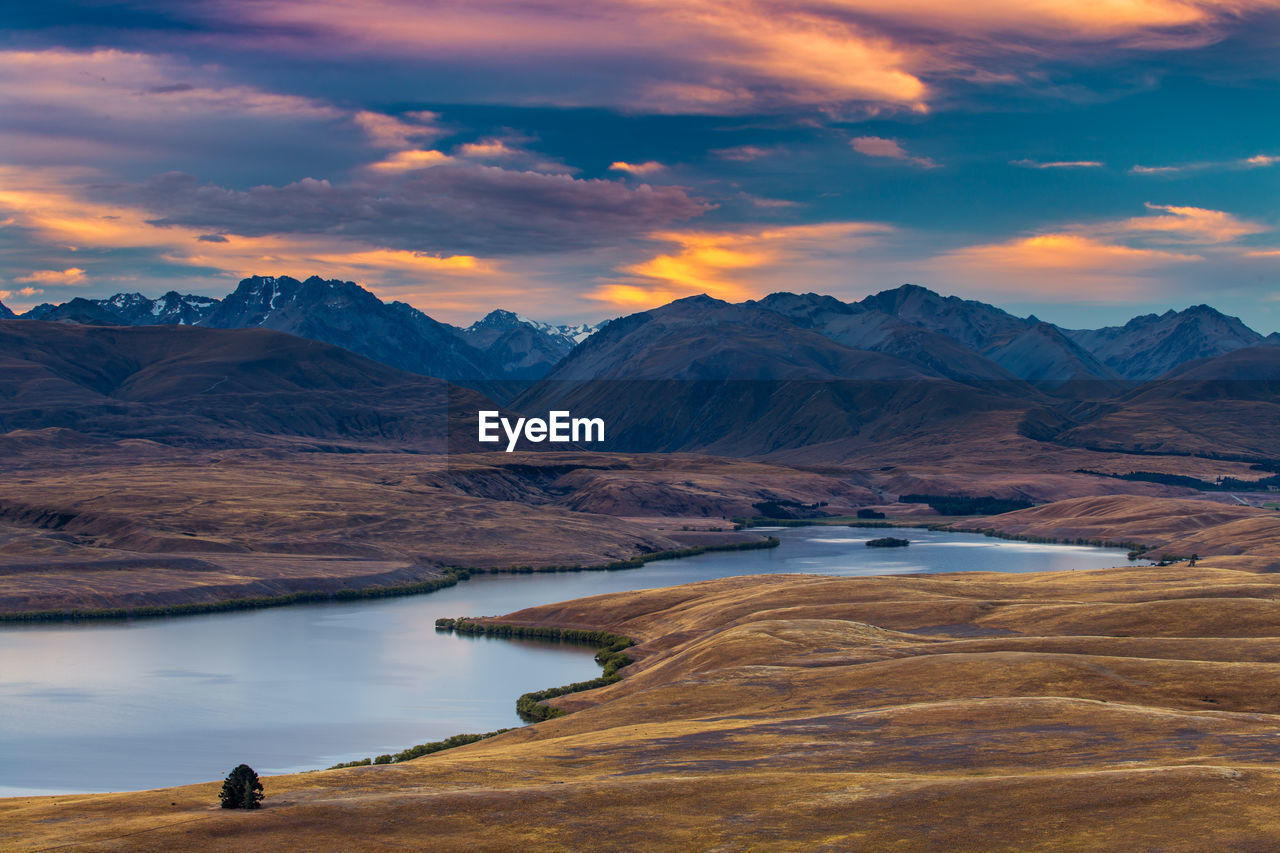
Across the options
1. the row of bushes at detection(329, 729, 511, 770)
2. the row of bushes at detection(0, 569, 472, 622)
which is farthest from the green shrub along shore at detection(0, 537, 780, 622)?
the row of bushes at detection(329, 729, 511, 770)

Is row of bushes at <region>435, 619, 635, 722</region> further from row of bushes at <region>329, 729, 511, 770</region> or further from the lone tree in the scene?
the lone tree

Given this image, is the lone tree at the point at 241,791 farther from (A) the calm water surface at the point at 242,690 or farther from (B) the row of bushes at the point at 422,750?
(A) the calm water surface at the point at 242,690

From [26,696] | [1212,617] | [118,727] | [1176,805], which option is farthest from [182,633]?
[1176,805]

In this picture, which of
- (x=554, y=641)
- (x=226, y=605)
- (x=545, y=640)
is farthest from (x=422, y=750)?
(x=226, y=605)

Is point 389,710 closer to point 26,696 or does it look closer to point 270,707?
point 270,707

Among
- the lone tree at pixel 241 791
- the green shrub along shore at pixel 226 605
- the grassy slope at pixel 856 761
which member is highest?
the lone tree at pixel 241 791

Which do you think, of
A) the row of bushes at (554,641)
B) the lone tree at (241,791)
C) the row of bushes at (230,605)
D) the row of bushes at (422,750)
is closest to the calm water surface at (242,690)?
the row of bushes at (554,641)
